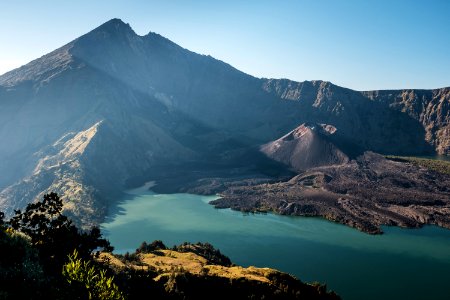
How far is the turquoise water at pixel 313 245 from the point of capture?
87688 mm

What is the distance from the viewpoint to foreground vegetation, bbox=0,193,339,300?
88.9 feet

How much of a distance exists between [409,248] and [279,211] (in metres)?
53.7

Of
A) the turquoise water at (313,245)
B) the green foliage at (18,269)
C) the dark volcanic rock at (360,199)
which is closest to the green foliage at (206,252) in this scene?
the turquoise water at (313,245)

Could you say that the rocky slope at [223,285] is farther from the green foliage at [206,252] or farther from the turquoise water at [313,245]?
the turquoise water at [313,245]

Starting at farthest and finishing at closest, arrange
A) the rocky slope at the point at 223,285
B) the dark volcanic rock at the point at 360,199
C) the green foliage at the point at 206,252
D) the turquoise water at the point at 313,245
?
the dark volcanic rock at the point at 360,199 → the turquoise water at the point at 313,245 → the green foliage at the point at 206,252 → the rocky slope at the point at 223,285

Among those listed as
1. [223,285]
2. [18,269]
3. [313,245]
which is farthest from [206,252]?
[18,269]

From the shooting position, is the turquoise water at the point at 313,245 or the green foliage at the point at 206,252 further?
the turquoise water at the point at 313,245

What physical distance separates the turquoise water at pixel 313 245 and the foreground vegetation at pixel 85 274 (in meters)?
28.8

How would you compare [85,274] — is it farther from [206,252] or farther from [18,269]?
[206,252]

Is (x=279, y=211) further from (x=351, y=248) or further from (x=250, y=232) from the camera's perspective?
(x=351, y=248)

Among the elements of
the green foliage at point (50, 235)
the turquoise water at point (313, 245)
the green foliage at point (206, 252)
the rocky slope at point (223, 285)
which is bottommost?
the turquoise water at point (313, 245)

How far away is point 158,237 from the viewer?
124 meters

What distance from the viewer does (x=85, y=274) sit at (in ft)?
91.4

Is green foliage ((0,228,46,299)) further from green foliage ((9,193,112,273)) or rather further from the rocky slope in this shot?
the rocky slope
